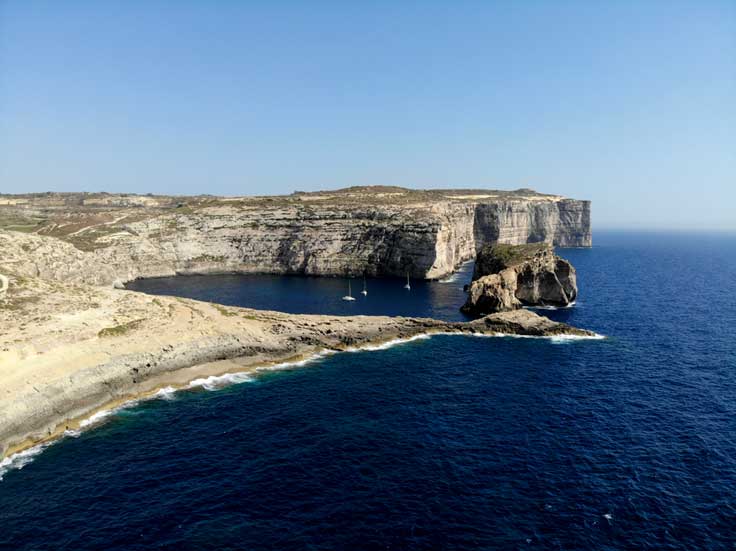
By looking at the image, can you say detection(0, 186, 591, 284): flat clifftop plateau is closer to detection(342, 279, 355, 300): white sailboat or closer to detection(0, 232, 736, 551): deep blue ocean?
detection(342, 279, 355, 300): white sailboat

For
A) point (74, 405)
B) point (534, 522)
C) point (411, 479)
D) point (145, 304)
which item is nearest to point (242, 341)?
point (145, 304)

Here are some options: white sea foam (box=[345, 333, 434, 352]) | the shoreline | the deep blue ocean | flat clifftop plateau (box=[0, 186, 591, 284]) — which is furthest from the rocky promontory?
flat clifftop plateau (box=[0, 186, 591, 284])

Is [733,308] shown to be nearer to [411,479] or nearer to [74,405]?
[411,479]

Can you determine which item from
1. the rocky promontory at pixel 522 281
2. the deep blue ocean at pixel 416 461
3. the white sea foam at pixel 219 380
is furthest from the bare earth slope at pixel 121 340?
the rocky promontory at pixel 522 281

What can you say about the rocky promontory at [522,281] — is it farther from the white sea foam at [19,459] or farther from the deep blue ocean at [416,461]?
the white sea foam at [19,459]

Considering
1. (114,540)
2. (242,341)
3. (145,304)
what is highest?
(145,304)
